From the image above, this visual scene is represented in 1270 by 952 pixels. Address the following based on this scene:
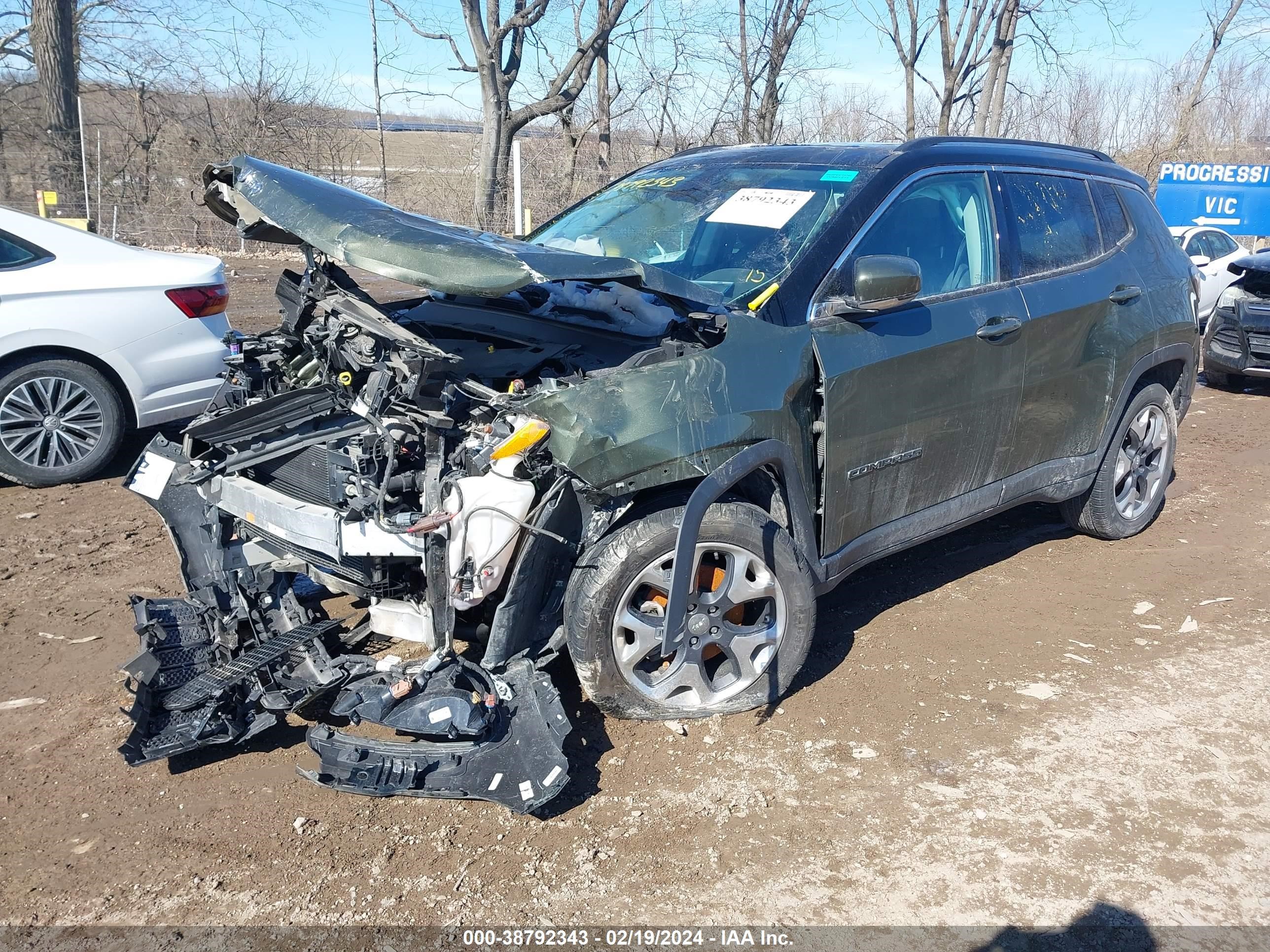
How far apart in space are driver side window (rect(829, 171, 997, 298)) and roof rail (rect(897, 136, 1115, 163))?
0.16 meters

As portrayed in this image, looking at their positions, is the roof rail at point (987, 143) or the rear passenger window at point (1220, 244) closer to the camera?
the roof rail at point (987, 143)

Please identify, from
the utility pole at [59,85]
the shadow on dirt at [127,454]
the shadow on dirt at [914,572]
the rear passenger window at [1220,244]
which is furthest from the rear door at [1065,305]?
the utility pole at [59,85]

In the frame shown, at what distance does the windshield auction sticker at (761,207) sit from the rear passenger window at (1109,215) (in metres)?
1.86

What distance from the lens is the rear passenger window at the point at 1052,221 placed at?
442 centimetres

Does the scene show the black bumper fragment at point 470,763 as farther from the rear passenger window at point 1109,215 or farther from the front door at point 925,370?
the rear passenger window at point 1109,215

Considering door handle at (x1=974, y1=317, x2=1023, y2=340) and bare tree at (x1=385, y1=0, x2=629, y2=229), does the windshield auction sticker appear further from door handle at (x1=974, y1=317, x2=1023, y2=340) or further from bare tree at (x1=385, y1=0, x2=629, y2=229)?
bare tree at (x1=385, y1=0, x2=629, y2=229)

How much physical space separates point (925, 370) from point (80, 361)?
4780 millimetres

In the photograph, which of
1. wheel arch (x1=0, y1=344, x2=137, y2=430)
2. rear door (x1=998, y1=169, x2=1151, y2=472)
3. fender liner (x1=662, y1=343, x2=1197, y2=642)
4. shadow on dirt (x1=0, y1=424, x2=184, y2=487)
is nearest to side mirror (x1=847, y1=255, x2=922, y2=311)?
fender liner (x1=662, y1=343, x2=1197, y2=642)

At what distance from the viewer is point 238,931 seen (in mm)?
2547

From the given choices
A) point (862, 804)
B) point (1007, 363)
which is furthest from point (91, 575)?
point (1007, 363)

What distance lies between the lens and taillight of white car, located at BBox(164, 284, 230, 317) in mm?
5965

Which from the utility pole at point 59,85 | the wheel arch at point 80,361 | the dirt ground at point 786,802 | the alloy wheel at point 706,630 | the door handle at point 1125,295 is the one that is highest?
the utility pole at point 59,85

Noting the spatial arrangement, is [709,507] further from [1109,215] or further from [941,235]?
[1109,215]

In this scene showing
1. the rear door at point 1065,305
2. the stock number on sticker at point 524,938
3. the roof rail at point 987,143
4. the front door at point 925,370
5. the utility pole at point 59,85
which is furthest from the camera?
the utility pole at point 59,85
